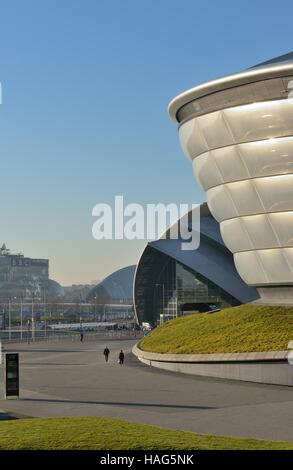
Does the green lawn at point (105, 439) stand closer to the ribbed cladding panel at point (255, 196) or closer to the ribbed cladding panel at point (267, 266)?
the ribbed cladding panel at point (255, 196)

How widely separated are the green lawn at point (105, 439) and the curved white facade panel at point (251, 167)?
2246 cm

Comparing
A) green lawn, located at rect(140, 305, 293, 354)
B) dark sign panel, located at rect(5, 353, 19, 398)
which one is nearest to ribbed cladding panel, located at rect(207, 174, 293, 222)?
green lawn, located at rect(140, 305, 293, 354)

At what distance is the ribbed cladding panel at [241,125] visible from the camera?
125 ft

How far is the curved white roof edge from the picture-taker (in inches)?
1457

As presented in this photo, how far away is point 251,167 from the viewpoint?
39.8 metres

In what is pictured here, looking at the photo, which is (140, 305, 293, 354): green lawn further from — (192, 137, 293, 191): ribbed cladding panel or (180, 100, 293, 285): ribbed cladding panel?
(192, 137, 293, 191): ribbed cladding panel

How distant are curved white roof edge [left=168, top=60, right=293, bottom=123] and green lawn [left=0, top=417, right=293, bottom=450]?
2311 cm

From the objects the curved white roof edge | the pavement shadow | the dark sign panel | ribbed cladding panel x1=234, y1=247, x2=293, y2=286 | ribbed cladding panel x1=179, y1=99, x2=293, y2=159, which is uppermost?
the curved white roof edge

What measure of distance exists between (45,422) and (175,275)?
74.7 metres

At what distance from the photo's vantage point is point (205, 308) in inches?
3696

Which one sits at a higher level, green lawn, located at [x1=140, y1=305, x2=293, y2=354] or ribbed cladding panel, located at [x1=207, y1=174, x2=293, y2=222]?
ribbed cladding panel, located at [x1=207, y1=174, x2=293, y2=222]

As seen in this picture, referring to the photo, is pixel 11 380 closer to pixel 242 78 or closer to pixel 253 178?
pixel 253 178

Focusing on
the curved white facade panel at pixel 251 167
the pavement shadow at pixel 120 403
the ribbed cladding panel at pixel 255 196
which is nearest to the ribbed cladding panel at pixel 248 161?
the curved white facade panel at pixel 251 167
